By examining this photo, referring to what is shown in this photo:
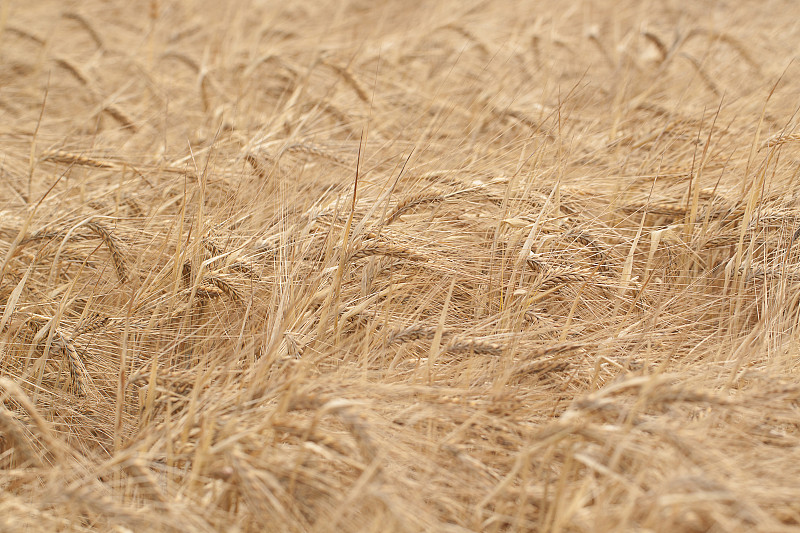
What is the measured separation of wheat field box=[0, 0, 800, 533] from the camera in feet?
3.64

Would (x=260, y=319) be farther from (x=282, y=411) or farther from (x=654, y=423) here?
(x=654, y=423)

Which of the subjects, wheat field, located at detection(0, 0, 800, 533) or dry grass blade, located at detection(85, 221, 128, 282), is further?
dry grass blade, located at detection(85, 221, 128, 282)

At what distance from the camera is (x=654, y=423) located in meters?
1.09

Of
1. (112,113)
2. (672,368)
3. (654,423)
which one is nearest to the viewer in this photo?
(654,423)

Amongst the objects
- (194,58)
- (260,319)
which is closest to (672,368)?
(260,319)

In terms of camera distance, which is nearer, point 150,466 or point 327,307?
point 150,466

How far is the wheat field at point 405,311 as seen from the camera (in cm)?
111

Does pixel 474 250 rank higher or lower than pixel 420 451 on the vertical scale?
higher

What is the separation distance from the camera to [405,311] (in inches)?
64.3

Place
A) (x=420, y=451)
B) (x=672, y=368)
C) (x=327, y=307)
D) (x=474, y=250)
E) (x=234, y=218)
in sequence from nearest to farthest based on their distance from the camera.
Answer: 1. (x=420, y=451)
2. (x=672, y=368)
3. (x=327, y=307)
4. (x=474, y=250)
5. (x=234, y=218)

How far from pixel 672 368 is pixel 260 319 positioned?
877mm

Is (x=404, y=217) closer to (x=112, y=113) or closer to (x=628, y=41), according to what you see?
(x=112, y=113)

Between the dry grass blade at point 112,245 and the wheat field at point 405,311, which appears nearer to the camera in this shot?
the wheat field at point 405,311

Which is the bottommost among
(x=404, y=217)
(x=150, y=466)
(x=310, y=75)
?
(x=150, y=466)
